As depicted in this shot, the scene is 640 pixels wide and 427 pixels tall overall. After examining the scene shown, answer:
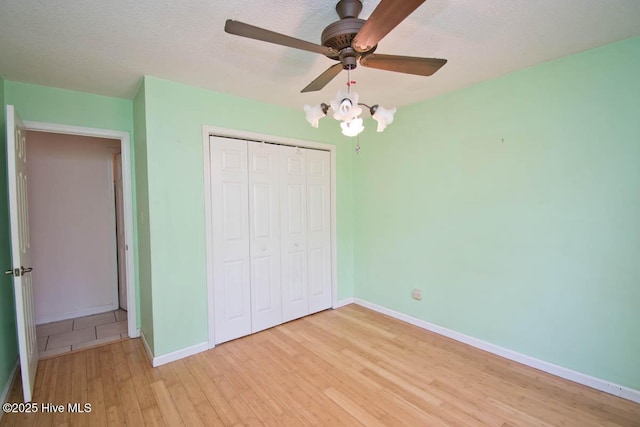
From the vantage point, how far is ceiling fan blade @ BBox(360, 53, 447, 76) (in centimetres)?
149

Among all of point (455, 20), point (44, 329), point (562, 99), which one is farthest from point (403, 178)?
point (44, 329)

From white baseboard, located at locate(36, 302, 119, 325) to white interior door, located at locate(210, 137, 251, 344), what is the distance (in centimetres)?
197

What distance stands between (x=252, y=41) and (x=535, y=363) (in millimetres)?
3213

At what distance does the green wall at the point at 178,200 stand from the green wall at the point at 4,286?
0.98 meters

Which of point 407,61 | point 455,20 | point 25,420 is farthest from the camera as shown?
point 25,420

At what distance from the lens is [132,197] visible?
9.75ft

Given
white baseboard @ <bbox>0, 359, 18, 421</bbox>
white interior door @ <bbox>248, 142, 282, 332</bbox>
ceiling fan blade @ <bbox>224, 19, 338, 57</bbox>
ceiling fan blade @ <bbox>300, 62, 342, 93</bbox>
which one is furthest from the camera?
white interior door @ <bbox>248, 142, 282, 332</bbox>

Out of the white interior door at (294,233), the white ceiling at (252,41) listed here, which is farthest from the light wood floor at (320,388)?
the white ceiling at (252,41)

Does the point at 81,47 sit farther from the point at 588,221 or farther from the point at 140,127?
the point at 588,221

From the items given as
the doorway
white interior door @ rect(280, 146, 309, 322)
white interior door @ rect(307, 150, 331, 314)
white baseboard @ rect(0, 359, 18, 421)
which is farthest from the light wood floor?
the doorway

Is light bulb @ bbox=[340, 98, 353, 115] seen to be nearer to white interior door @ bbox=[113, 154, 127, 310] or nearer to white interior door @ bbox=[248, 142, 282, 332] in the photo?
white interior door @ bbox=[248, 142, 282, 332]

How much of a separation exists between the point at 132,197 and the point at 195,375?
71.2 inches

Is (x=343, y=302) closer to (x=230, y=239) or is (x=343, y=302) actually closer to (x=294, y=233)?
(x=294, y=233)

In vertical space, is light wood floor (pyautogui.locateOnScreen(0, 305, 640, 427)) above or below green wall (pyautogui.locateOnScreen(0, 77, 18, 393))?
below
